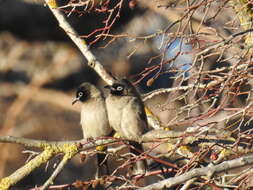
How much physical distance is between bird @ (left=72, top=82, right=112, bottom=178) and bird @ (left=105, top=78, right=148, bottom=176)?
9.3 inches

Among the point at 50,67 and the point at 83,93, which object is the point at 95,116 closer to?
the point at 83,93

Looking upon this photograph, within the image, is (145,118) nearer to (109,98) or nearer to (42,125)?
(109,98)

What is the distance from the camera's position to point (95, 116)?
294 inches

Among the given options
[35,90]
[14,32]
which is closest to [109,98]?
[35,90]

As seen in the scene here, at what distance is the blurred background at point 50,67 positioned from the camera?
41.7 feet

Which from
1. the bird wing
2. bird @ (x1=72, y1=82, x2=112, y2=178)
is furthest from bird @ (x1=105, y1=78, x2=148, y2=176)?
bird @ (x1=72, y1=82, x2=112, y2=178)

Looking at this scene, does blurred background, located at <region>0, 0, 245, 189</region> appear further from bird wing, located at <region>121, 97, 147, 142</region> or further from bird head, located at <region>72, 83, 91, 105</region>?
bird wing, located at <region>121, 97, 147, 142</region>

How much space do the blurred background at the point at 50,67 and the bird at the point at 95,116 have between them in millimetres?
4627

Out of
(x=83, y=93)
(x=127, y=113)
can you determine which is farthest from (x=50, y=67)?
(x=127, y=113)

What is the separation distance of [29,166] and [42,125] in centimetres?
738

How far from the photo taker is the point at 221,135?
5.11m

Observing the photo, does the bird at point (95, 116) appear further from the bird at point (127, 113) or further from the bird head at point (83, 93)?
the bird at point (127, 113)

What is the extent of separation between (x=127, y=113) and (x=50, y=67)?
7434 mm

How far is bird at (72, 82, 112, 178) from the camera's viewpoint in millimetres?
7441
